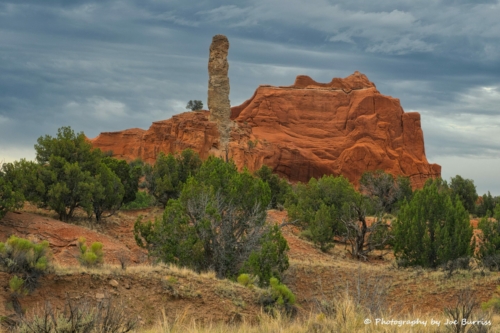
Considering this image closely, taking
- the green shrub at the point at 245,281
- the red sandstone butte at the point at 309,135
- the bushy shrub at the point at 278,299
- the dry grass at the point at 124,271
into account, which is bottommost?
the bushy shrub at the point at 278,299

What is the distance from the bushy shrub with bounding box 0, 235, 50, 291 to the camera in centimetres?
1253

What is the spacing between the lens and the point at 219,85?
6944 centimetres

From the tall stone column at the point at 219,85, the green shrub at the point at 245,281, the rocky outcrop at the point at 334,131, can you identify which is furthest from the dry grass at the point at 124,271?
the rocky outcrop at the point at 334,131

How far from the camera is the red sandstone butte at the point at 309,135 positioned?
226 ft

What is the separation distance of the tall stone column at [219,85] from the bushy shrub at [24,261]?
5638cm

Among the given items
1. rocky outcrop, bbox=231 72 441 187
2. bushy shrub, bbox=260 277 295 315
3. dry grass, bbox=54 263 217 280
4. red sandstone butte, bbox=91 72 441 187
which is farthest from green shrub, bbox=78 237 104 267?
rocky outcrop, bbox=231 72 441 187

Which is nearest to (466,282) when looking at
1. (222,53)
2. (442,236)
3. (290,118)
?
(442,236)

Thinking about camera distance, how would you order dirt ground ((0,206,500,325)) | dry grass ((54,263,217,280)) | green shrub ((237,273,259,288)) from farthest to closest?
green shrub ((237,273,259,288)) → dry grass ((54,263,217,280)) → dirt ground ((0,206,500,325))

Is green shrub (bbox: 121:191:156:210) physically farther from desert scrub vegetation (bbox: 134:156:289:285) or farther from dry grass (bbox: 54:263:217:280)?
Result: dry grass (bbox: 54:263:217:280)

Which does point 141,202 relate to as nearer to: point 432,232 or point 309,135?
point 432,232

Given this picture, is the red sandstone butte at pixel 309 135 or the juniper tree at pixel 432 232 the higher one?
the red sandstone butte at pixel 309 135

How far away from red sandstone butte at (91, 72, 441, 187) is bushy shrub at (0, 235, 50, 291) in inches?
2083

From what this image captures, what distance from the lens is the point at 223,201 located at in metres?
19.7

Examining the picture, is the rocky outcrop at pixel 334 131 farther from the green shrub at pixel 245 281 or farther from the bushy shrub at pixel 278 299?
the bushy shrub at pixel 278 299
